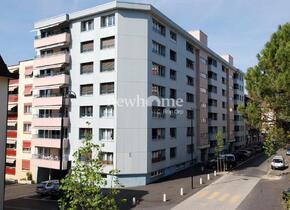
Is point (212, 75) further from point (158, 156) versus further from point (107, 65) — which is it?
point (107, 65)

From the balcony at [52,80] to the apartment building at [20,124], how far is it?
4511 mm

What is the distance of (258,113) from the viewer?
1936 centimetres

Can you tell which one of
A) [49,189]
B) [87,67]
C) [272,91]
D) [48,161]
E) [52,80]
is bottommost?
[49,189]

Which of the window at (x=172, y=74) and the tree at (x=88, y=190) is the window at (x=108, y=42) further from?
the tree at (x=88, y=190)

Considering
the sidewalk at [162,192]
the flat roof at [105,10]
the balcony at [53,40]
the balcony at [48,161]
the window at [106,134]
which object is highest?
the flat roof at [105,10]

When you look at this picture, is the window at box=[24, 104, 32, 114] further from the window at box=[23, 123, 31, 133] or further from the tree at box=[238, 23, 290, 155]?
the tree at box=[238, 23, 290, 155]

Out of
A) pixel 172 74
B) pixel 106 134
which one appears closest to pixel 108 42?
pixel 106 134

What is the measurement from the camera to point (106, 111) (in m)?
36.5

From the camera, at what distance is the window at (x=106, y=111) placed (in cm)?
3606

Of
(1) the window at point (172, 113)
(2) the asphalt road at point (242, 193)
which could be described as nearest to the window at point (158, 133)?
(1) the window at point (172, 113)

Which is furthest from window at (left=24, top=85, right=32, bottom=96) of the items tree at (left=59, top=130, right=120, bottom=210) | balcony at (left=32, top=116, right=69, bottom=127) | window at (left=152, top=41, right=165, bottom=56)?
tree at (left=59, top=130, right=120, bottom=210)

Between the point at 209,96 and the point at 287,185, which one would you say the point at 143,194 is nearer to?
the point at 287,185

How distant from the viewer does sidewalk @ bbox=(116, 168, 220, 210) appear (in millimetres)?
27034

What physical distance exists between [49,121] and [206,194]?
2165cm
